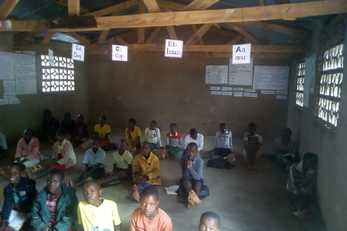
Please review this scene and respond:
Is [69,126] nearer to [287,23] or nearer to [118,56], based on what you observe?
[118,56]

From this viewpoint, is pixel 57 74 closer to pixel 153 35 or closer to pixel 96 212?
pixel 153 35

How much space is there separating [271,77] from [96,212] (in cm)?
749

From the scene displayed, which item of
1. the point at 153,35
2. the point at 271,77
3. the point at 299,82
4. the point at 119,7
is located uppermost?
the point at 119,7

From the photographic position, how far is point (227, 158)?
6.99m

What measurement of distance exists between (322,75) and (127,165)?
3.45m

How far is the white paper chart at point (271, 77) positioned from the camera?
9.41 meters

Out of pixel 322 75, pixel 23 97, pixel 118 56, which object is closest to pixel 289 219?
pixel 322 75

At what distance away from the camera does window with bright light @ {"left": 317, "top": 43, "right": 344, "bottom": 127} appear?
393 centimetres

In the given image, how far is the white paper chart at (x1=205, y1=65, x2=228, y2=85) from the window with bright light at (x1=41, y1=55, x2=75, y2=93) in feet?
13.4

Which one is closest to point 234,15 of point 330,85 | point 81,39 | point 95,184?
point 330,85

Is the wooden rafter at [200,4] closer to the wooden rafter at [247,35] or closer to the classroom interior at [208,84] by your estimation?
the classroom interior at [208,84]

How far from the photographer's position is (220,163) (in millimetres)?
6793

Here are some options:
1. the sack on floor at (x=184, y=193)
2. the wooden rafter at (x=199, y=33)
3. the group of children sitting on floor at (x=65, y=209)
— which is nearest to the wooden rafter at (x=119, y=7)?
the wooden rafter at (x=199, y=33)

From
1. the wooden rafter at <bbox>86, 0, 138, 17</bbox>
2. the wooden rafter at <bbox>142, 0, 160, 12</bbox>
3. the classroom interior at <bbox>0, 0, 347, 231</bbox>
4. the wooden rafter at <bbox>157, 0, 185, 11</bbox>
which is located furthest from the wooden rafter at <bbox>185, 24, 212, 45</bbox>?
the wooden rafter at <bbox>142, 0, 160, 12</bbox>
